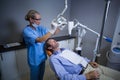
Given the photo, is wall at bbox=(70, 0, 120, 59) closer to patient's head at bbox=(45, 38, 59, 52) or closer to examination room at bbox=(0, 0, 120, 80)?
examination room at bbox=(0, 0, 120, 80)

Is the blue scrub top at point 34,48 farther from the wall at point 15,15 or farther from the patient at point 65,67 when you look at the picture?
the wall at point 15,15

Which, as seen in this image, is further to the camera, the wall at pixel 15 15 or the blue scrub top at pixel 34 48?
the wall at pixel 15 15

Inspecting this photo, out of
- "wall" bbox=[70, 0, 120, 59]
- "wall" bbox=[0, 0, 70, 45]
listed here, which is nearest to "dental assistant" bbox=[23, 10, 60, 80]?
"wall" bbox=[0, 0, 70, 45]

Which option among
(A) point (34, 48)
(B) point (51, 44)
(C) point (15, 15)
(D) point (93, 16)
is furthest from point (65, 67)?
(D) point (93, 16)

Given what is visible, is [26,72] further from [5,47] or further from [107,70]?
[107,70]

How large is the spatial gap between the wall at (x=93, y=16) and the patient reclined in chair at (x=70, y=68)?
0.90m

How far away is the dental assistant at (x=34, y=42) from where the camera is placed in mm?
1376

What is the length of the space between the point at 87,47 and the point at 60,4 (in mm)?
1043

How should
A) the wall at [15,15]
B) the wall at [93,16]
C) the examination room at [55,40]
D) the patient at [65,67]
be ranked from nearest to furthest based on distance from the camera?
1. the patient at [65,67]
2. the examination room at [55,40]
3. the wall at [15,15]
4. the wall at [93,16]

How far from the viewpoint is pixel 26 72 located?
6.96ft

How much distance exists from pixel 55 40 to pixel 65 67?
485 millimetres

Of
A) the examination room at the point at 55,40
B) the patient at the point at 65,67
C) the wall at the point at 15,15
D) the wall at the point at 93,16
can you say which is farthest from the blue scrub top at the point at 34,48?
the wall at the point at 93,16

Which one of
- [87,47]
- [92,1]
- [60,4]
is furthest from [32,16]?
[87,47]

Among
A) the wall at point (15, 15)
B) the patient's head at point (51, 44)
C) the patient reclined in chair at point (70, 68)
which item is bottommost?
the patient reclined in chair at point (70, 68)
